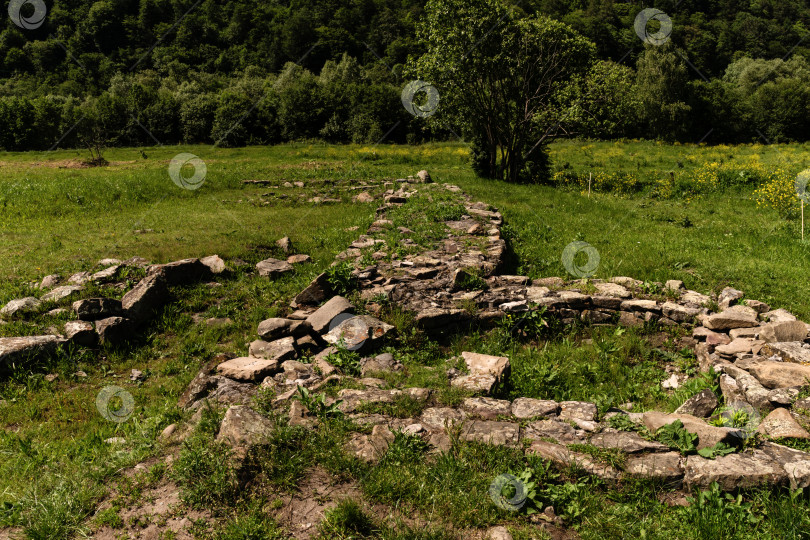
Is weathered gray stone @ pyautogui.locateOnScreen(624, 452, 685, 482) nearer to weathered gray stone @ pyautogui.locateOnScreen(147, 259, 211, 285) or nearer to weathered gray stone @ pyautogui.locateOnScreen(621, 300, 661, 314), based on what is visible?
weathered gray stone @ pyautogui.locateOnScreen(621, 300, 661, 314)

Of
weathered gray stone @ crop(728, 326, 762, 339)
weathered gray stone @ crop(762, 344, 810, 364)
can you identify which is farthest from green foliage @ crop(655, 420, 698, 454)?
weathered gray stone @ crop(728, 326, 762, 339)

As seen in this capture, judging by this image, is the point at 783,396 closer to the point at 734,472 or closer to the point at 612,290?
the point at 734,472

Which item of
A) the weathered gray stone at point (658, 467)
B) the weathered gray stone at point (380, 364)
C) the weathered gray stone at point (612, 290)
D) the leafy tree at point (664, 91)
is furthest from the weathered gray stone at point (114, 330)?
the leafy tree at point (664, 91)

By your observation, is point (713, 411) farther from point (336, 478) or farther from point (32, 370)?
point (32, 370)

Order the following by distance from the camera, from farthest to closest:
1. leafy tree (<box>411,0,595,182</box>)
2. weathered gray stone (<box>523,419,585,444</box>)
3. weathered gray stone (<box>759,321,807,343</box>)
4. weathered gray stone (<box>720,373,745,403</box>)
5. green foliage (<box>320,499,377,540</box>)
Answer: leafy tree (<box>411,0,595,182</box>) < weathered gray stone (<box>759,321,807,343</box>) < weathered gray stone (<box>720,373,745,403</box>) < weathered gray stone (<box>523,419,585,444</box>) < green foliage (<box>320,499,377,540</box>)

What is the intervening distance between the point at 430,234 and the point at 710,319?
701 cm

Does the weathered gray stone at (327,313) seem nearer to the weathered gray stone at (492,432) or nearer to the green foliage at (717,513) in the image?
the weathered gray stone at (492,432)

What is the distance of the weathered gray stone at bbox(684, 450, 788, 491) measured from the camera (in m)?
4.24

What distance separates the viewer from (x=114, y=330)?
8586 mm

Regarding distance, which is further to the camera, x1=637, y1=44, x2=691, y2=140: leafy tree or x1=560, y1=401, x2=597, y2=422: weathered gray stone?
x1=637, y1=44, x2=691, y2=140: leafy tree

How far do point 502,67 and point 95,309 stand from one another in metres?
22.8

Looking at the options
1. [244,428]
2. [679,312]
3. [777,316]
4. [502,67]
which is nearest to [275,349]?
[244,428]

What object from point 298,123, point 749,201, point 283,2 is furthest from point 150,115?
point 283,2

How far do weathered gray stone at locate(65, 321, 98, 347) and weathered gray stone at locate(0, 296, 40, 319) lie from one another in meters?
1.29
